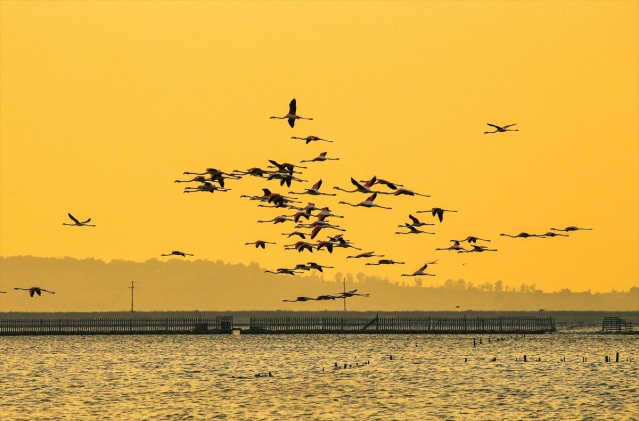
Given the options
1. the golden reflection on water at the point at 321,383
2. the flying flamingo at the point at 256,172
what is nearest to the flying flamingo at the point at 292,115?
the flying flamingo at the point at 256,172

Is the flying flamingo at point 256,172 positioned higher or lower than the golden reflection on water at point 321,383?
higher

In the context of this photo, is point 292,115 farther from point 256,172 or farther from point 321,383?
point 321,383

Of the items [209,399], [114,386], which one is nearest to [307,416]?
[209,399]

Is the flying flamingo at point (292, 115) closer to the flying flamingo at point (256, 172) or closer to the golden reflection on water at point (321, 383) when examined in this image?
the flying flamingo at point (256, 172)

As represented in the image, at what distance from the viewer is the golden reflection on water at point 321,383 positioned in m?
85.7

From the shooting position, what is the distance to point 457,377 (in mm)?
116312

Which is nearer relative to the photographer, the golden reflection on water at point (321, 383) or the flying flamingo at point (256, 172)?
the flying flamingo at point (256, 172)

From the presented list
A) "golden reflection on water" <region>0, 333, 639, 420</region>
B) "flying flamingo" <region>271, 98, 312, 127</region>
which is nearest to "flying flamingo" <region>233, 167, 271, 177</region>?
"flying flamingo" <region>271, 98, 312, 127</region>

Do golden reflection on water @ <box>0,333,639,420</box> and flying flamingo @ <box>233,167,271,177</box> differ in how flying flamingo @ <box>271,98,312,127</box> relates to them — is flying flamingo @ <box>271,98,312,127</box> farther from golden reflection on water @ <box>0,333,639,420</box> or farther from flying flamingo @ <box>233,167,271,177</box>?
golden reflection on water @ <box>0,333,639,420</box>

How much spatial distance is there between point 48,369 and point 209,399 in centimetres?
4558

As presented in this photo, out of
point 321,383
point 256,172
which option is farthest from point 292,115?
point 321,383

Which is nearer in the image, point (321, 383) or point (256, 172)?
point (256, 172)

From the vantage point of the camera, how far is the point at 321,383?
355 ft

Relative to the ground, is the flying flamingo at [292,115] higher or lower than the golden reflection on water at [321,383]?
higher
